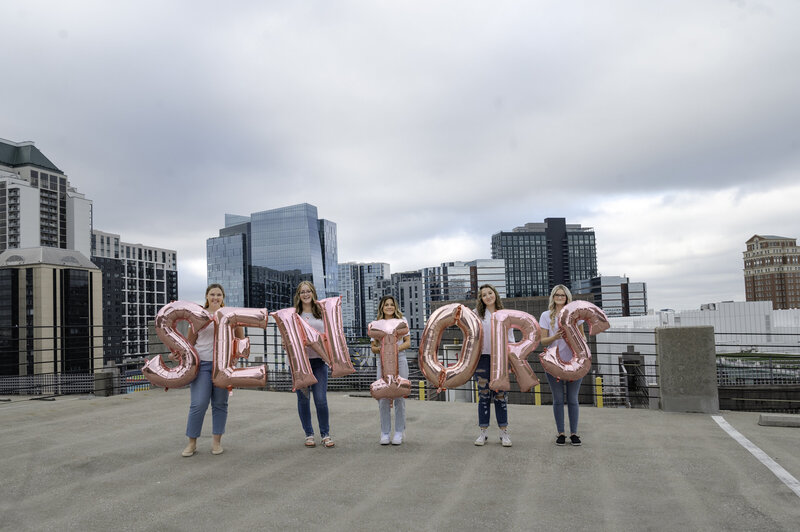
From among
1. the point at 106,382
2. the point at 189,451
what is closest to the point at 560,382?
the point at 189,451

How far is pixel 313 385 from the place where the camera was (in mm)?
6910

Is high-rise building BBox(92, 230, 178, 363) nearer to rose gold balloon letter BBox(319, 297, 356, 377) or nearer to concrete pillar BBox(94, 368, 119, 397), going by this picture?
concrete pillar BBox(94, 368, 119, 397)

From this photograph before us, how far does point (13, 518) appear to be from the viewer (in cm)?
444

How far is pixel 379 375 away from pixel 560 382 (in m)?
2.30

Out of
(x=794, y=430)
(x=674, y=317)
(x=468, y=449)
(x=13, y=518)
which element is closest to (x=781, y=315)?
(x=674, y=317)

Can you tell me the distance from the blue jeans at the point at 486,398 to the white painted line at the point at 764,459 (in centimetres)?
274

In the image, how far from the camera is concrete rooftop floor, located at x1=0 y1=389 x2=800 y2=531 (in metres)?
4.32

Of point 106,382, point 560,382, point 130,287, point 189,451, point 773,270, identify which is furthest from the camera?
point 773,270

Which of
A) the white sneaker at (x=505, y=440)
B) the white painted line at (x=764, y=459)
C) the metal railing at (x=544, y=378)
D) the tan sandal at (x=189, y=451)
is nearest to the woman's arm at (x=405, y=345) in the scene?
the white sneaker at (x=505, y=440)

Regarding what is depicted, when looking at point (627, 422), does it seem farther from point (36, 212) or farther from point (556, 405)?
point (36, 212)

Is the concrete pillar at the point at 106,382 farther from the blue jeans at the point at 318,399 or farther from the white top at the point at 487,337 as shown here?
the white top at the point at 487,337

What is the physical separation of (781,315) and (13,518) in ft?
202

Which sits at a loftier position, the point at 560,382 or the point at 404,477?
the point at 560,382

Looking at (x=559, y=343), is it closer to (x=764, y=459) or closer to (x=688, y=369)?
(x=764, y=459)
